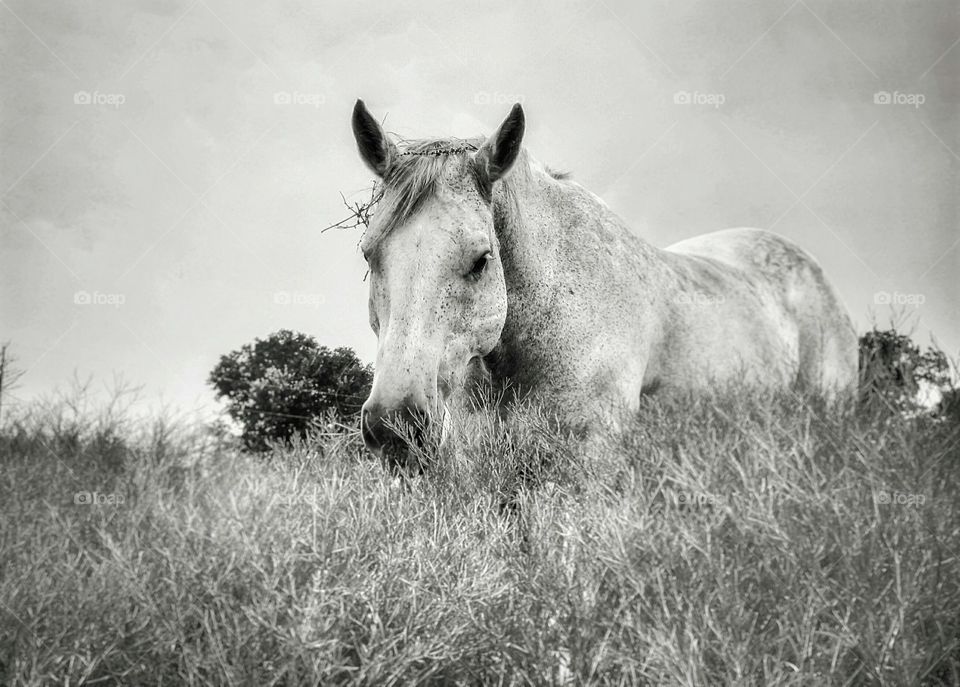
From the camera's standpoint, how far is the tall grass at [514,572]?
180 cm

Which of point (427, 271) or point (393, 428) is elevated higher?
point (427, 271)

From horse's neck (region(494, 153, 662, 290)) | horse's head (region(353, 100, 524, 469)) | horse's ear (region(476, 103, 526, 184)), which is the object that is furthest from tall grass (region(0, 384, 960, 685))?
horse's ear (region(476, 103, 526, 184))

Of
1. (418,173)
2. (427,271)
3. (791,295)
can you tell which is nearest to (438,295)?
(427,271)

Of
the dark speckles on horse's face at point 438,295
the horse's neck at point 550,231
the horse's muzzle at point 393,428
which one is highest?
the horse's neck at point 550,231

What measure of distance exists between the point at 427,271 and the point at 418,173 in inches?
20.5

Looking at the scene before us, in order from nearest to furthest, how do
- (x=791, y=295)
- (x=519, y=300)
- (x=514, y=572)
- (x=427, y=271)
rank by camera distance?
(x=514, y=572)
(x=427, y=271)
(x=519, y=300)
(x=791, y=295)

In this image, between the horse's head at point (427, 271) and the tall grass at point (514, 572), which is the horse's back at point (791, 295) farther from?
the tall grass at point (514, 572)

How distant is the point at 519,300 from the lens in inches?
151

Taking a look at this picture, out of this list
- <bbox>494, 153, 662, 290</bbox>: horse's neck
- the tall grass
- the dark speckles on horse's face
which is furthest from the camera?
<bbox>494, 153, 662, 290</bbox>: horse's neck

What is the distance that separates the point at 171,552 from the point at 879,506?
201 centimetres

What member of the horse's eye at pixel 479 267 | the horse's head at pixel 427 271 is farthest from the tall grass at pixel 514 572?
the horse's eye at pixel 479 267

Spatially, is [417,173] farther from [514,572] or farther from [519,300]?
[514,572]

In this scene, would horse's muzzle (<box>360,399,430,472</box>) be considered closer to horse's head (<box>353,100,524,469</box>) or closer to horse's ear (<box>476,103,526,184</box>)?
horse's head (<box>353,100,524,469</box>)

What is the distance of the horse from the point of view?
3145 mm
